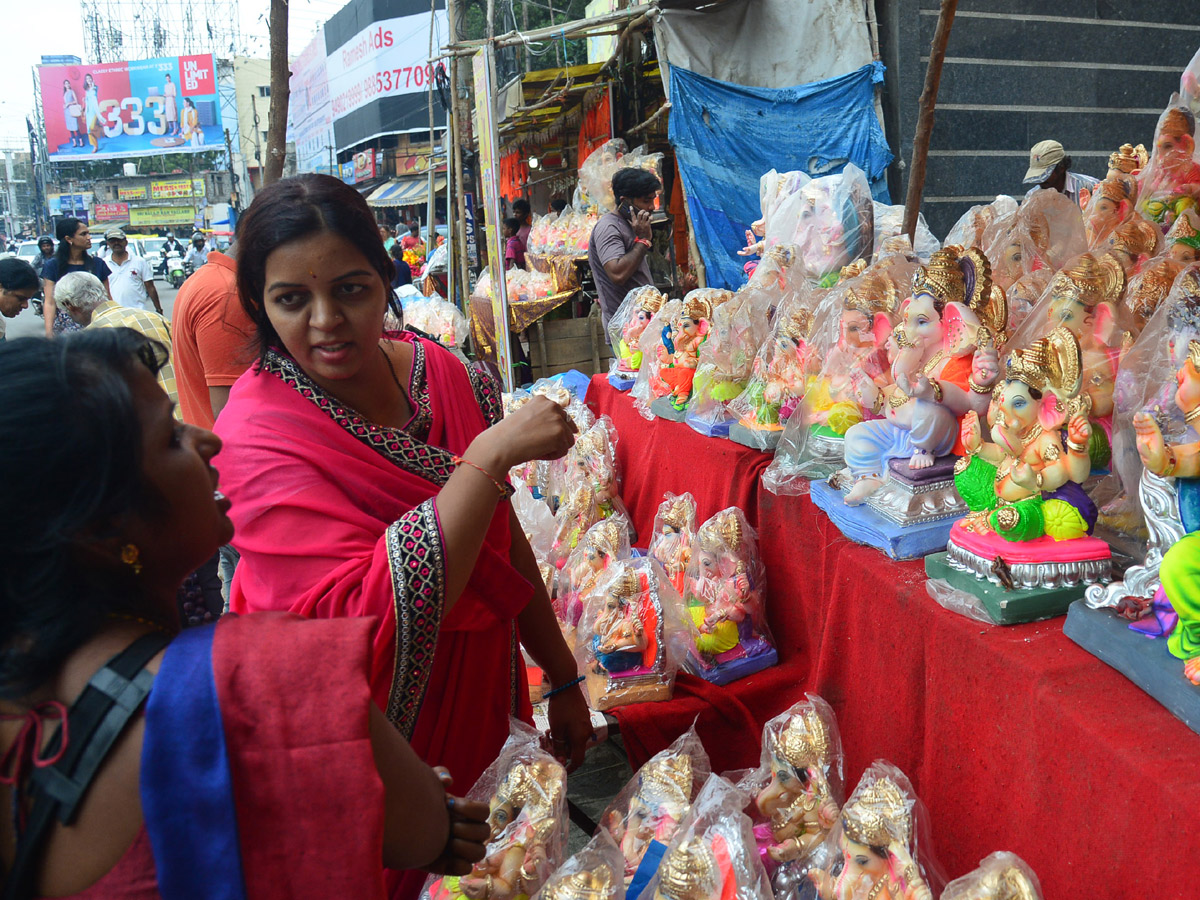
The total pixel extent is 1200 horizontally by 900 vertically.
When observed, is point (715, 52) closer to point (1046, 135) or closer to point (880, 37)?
point (880, 37)

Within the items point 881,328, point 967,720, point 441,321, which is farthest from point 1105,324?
point 441,321

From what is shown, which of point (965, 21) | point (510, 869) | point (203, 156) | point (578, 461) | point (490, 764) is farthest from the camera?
point (203, 156)

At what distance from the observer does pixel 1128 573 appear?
1251mm

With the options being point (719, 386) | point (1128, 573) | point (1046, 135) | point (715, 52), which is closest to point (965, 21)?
point (1046, 135)

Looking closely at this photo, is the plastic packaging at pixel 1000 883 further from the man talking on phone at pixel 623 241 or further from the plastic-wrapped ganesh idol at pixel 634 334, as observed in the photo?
the man talking on phone at pixel 623 241

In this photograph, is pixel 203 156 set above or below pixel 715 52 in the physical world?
above

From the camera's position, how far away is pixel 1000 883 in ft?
3.55

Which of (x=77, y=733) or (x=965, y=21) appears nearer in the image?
A: (x=77, y=733)

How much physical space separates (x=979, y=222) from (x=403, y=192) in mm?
22412

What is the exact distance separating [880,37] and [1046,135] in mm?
1372

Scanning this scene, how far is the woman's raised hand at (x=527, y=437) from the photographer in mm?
1141

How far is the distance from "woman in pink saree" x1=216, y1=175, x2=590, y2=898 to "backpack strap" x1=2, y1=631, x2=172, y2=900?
0.46 m

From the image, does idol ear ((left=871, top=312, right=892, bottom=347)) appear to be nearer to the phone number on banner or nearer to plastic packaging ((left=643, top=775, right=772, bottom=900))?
plastic packaging ((left=643, top=775, right=772, bottom=900))

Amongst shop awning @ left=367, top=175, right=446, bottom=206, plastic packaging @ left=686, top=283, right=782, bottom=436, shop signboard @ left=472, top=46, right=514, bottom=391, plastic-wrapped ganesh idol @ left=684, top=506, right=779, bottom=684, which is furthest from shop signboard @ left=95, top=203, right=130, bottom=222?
plastic-wrapped ganesh idol @ left=684, top=506, right=779, bottom=684
